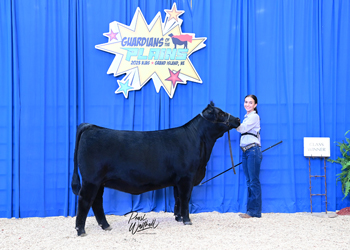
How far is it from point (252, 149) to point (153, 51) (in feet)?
6.22

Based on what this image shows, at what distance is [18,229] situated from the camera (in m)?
3.53

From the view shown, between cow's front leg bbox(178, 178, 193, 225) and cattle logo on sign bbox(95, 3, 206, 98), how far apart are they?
1299mm

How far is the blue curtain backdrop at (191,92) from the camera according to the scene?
4070 mm

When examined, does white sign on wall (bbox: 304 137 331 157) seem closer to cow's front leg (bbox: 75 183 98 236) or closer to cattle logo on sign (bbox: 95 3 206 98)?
cattle logo on sign (bbox: 95 3 206 98)

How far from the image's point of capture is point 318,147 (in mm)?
4152

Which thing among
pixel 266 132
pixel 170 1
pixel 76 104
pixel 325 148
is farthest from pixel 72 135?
pixel 325 148

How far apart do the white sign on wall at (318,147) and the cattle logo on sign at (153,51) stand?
1759mm

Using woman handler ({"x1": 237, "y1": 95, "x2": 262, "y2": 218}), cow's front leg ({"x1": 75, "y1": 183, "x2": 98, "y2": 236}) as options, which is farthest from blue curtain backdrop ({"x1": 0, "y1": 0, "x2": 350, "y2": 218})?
cow's front leg ({"x1": 75, "y1": 183, "x2": 98, "y2": 236})

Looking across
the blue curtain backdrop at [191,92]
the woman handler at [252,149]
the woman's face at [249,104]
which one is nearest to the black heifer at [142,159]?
the woman handler at [252,149]

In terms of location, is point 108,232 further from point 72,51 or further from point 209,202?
point 72,51

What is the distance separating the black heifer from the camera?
3176 millimetres

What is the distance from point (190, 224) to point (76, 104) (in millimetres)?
2175
